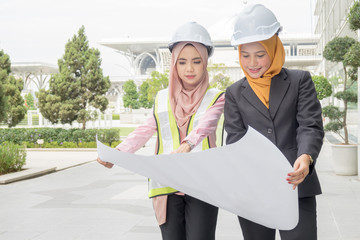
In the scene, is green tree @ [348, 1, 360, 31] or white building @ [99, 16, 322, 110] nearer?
green tree @ [348, 1, 360, 31]

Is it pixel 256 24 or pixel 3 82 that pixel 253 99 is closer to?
pixel 256 24

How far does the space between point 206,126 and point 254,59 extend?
1.48 feet

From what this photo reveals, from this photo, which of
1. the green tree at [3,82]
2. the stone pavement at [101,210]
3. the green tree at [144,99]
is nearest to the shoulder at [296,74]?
the stone pavement at [101,210]

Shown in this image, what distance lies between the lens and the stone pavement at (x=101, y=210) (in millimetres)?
6168

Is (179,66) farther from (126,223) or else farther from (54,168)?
(54,168)

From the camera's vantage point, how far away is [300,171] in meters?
2.14

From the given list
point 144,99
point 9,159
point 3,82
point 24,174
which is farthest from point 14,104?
point 144,99

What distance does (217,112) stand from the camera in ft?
9.21

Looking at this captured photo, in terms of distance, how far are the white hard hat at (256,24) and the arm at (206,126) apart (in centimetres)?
47

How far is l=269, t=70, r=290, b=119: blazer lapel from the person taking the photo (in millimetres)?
2518

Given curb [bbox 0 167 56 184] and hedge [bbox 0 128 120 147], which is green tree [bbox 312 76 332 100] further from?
hedge [bbox 0 128 120 147]

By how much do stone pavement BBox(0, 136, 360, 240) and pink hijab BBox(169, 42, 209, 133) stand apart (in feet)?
10.8

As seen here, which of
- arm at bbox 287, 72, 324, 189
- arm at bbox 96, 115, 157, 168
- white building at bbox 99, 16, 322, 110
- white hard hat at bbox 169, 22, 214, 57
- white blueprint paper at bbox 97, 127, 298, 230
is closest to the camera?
white blueprint paper at bbox 97, 127, 298, 230

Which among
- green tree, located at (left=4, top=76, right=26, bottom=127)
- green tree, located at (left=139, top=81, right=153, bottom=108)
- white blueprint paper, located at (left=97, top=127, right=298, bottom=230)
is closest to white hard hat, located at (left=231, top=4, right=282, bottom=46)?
white blueprint paper, located at (left=97, top=127, right=298, bottom=230)
